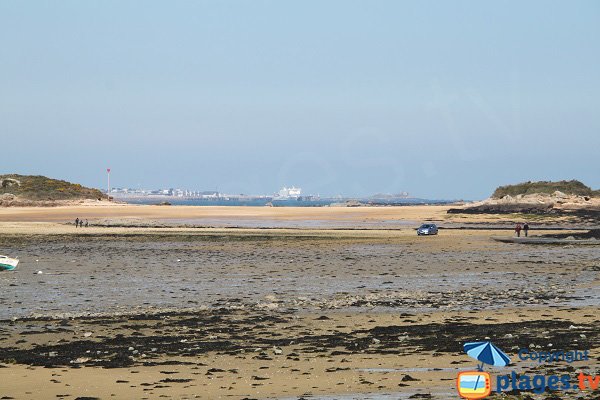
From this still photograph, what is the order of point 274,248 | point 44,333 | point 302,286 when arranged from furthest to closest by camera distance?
point 274,248
point 302,286
point 44,333

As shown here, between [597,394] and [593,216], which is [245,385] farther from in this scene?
[593,216]

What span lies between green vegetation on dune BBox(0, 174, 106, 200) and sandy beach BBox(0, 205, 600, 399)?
121 metres

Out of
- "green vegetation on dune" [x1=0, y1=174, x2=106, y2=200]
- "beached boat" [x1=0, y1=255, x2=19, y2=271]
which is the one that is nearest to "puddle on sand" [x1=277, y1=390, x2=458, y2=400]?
"beached boat" [x1=0, y1=255, x2=19, y2=271]

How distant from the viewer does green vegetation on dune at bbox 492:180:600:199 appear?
434ft

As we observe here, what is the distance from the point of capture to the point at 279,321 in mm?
22141

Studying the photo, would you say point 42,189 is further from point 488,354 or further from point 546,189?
point 488,354

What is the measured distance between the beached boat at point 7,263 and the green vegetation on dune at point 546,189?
106 metres

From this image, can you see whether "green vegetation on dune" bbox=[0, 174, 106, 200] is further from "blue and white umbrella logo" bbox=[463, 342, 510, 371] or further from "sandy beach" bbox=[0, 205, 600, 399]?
"blue and white umbrella logo" bbox=[463, 342, 510, 371]

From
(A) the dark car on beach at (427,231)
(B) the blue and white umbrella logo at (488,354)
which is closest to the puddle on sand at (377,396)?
(B) the blue and white umbrella logo at (488,354)

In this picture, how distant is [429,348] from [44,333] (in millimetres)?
9252

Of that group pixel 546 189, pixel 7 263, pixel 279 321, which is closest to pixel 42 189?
pixel 546 189

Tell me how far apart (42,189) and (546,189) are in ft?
321

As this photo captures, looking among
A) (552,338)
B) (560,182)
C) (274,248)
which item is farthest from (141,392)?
(560,182)

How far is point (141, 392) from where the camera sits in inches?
547
